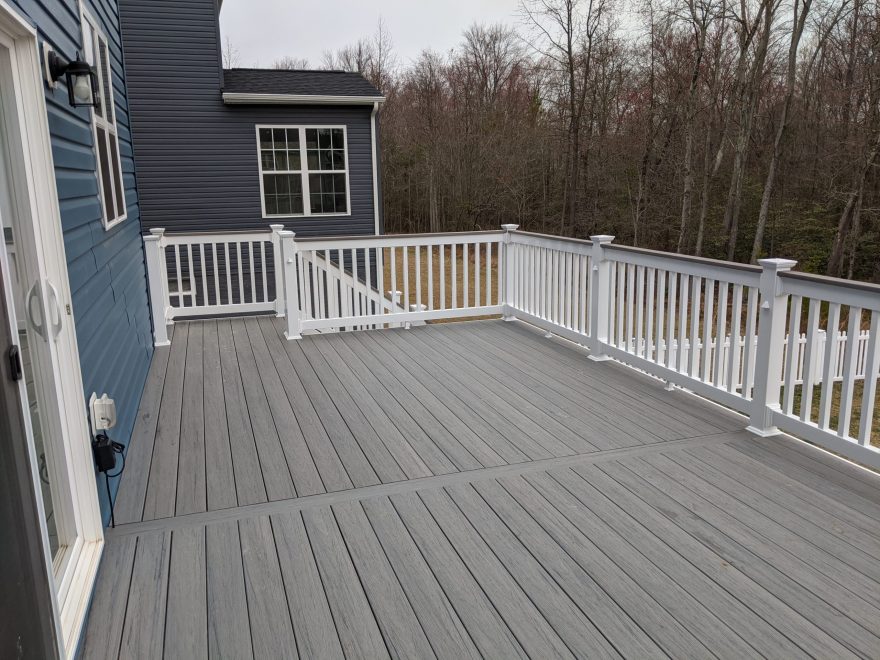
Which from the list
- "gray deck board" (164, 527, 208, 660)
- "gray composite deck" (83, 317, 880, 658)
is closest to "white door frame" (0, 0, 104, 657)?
"gray composite deck" (83, 317, 880, 658)

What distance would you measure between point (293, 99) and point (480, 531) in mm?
9592

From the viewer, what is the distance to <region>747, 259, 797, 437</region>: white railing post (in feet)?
11.6

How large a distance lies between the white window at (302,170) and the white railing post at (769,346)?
899 centimetres

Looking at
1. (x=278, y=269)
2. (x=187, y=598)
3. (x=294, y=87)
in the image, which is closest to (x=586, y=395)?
(x=187, y=598)

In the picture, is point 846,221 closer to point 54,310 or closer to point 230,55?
point 54,310

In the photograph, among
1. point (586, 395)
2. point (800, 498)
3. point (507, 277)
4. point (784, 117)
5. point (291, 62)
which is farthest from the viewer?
point (291, 62)

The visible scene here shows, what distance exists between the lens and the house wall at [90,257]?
274 centimetres

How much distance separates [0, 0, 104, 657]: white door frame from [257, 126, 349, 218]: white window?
922 cm

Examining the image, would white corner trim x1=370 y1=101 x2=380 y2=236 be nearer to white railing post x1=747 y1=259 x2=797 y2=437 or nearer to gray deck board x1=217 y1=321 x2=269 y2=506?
gray deck board x1=217 y1=321 x2=269 y2=506

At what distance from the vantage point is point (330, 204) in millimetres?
11734

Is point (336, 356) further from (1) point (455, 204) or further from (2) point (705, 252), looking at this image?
(1) point (455, 204)

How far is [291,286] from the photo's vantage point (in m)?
5.99

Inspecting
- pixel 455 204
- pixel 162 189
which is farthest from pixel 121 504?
pixel 455 204

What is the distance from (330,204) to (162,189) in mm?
2712
